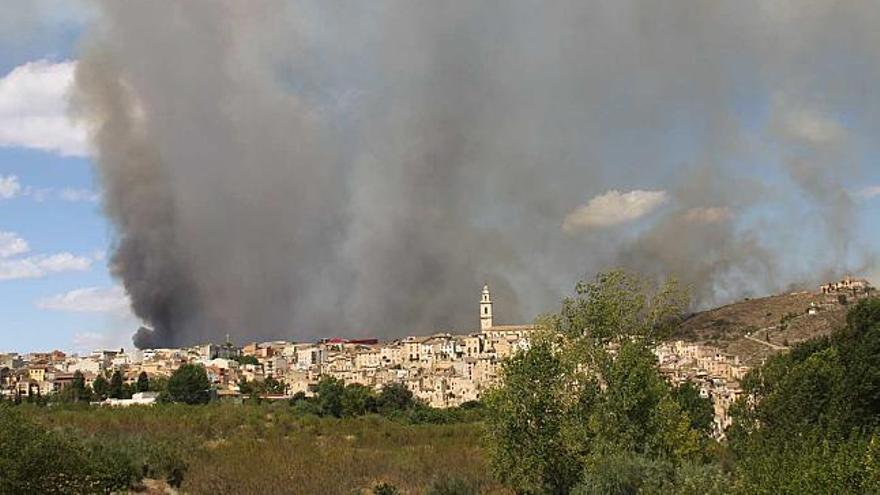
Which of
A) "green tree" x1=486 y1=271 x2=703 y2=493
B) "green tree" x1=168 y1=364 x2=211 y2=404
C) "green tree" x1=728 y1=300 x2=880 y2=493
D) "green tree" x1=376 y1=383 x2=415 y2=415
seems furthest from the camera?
"green tree" x1=168 y1=364 x2=211 y2=404

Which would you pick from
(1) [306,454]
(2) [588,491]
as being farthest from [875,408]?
(1) [306,454]

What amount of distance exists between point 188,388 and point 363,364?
4937 cm

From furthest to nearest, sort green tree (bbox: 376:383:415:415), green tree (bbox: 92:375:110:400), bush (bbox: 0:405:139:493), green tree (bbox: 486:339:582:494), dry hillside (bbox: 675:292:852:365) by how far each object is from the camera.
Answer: dry hillside (bbox: 675:292:852:365), green tree (bbox: 92:375:110:400), green tree (bbox: 376:383:415:415), green tree (bbox: 486:339:582:494), bush (bbox: 0:405:139:493)

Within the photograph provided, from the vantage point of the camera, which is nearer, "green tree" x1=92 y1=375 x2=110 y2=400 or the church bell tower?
"green tree" x1=92 y1=375 x2=110 y2=400

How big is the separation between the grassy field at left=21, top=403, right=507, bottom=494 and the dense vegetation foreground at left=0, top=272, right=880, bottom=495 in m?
0.11

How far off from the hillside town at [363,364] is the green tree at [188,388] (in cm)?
187

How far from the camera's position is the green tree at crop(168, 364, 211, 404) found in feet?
202

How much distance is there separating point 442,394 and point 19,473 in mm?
69060

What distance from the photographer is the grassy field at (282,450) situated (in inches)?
965

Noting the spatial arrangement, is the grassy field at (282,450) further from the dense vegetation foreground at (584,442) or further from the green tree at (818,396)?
the green tree at (818,396)

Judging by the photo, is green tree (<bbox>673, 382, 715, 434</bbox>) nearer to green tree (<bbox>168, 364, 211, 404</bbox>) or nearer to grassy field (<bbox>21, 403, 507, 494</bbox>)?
grassy field (<bbox>21, 403, 507, 494</bbox>)

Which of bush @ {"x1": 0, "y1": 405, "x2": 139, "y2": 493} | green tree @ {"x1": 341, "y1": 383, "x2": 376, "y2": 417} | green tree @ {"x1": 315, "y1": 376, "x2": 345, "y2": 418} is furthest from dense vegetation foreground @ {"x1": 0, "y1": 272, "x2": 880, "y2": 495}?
green tree @ {"x1": 341, "y1": 383, "x2": 376, "y2": 417}

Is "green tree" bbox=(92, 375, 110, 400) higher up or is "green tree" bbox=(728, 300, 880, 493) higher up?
"green tree" bbox=(92, 375, 110, 400)

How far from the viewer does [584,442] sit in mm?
19266
